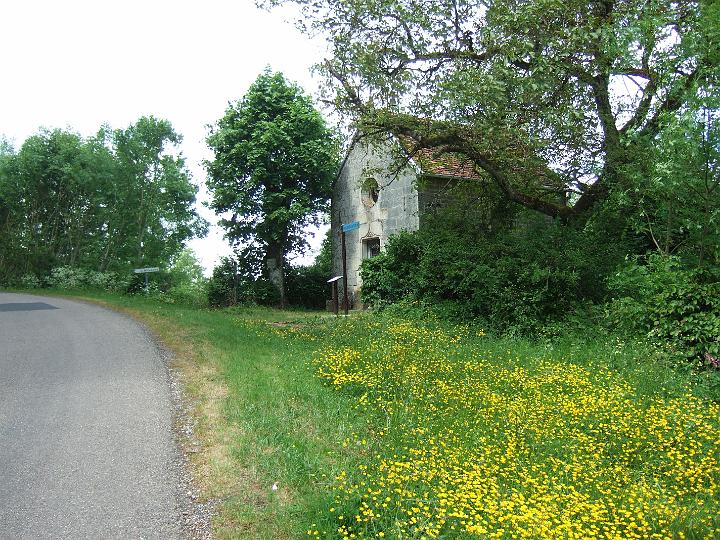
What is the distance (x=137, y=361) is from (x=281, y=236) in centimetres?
1616

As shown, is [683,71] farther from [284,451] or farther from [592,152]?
[284,451]

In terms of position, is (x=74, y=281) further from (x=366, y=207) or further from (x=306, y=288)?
(x=366, y=207)

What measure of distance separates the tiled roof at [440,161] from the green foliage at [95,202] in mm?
24144

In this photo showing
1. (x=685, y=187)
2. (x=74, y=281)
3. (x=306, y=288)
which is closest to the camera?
(x=685, y=187)

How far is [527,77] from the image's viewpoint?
34.2 ft

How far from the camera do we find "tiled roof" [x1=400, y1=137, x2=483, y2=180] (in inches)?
551

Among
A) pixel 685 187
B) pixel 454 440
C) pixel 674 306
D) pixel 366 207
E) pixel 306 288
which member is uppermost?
pixel 366 207

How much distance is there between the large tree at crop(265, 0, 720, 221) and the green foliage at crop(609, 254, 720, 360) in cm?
202

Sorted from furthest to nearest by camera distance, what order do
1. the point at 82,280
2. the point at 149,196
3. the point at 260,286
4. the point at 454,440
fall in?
the point at 149,196
the point at 82,280
the point at 260,286
the point at 454,440

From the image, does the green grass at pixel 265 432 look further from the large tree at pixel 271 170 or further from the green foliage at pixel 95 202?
the green foliage at pixel 95 202

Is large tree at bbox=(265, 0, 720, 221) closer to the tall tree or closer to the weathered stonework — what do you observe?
the weathered stonework

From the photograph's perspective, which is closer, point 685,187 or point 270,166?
point 685,187

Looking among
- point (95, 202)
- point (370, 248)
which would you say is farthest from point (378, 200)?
point (95, 202)

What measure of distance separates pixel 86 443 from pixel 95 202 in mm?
34067
